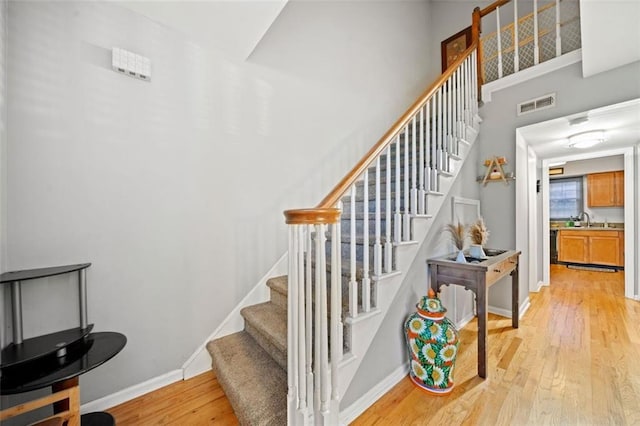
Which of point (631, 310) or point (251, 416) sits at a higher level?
point (251, 416)

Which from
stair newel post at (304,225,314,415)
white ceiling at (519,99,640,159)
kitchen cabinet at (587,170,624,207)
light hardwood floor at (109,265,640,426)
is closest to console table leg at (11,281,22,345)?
light hardwood floor at (109,265,640,426)

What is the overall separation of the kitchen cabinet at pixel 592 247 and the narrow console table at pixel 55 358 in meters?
7.62

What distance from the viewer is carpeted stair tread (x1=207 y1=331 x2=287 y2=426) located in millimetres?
1275

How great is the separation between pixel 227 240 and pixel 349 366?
1.25 m

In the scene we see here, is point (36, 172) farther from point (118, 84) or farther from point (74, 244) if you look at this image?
point (118, 84)

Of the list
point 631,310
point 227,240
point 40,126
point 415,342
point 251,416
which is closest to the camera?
point 251,416

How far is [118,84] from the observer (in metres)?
1.56

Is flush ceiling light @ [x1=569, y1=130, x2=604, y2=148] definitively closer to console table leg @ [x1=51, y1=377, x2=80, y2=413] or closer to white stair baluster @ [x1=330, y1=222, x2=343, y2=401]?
white stair baluster @ [x1=330, y1=222, x2=343, y2=401]

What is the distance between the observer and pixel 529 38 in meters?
2.98

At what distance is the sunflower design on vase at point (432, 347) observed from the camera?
5.33 feet

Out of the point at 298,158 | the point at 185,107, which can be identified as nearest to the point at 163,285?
the point at 185,107

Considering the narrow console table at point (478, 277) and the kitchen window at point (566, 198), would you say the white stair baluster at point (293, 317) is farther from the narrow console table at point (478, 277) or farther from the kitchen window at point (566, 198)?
the kitchen window at point (566, 198)

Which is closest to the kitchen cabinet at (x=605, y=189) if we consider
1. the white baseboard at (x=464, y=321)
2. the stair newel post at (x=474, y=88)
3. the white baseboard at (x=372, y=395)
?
the stair newel post at (x=474, y=88)

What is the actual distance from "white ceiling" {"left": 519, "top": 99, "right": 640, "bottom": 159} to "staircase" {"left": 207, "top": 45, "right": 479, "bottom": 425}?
111 cm
